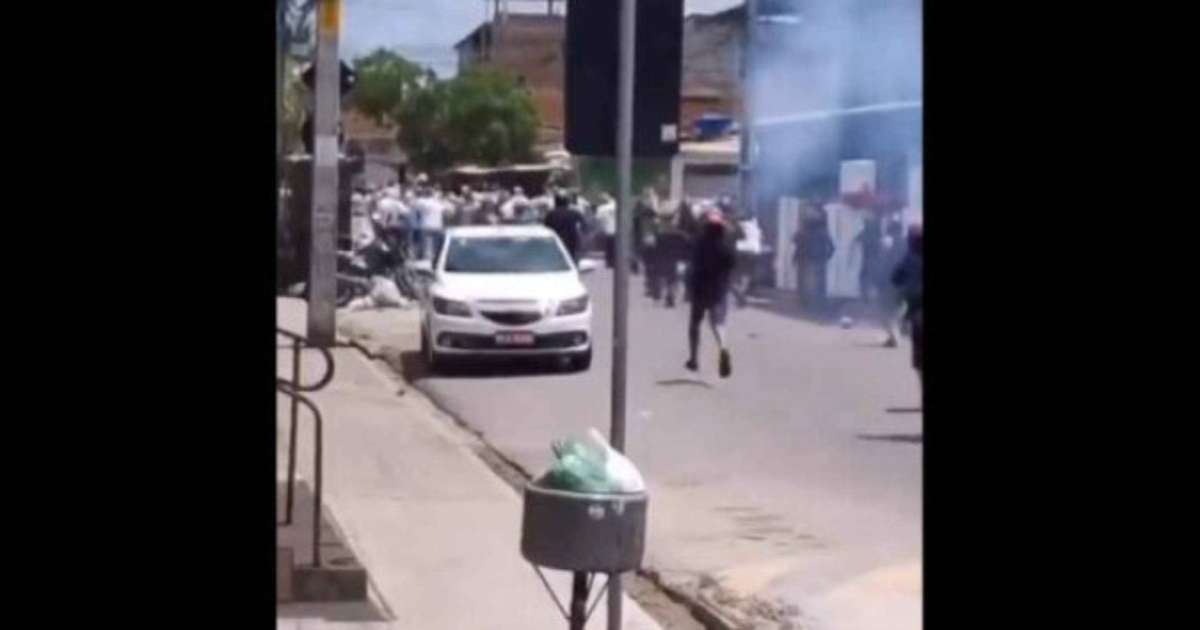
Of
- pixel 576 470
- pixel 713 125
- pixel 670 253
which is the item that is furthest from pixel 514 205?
pixel 576 470

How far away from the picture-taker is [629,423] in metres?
5.75

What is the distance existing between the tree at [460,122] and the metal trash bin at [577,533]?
72 cm

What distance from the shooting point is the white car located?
569 cm

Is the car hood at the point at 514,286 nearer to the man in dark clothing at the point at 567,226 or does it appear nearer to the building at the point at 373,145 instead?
the man in dark clothing at the point at 567,226

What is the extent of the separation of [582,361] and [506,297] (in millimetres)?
249

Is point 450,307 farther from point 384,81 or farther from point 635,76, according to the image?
point 635,76

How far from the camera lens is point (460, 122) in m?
5.70

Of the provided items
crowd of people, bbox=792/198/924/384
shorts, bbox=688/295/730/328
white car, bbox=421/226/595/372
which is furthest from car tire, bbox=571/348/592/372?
crowd of people, bbox=792/198/924/384

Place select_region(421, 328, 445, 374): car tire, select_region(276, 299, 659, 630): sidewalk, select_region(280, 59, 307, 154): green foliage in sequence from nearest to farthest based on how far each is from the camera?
select_region(280, 59, 307, 154): green foliage → select_region(276, 299, 659, 630): sidewalk → select_region(421, 328, 445, 374): car tire

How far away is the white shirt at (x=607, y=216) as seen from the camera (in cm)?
569

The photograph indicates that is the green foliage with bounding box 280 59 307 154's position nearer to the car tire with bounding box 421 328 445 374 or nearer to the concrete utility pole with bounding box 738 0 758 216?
the car tire with bounding box 421 328 445 374
